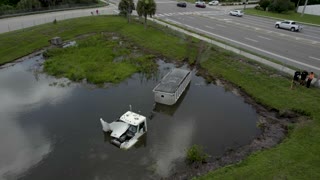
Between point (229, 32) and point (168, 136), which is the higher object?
point (229, 32)

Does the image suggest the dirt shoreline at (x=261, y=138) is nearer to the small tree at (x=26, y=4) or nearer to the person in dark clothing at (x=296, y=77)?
the person in dark clothing at (x=296, y=77)

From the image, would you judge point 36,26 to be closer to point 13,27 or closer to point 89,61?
point 13,27

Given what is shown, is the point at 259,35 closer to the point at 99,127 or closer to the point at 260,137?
the point at 260,137

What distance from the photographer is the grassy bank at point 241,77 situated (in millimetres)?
17969

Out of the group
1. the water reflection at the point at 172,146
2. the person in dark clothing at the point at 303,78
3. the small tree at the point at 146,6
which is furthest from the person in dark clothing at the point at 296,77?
the small tree at the point at 146,6

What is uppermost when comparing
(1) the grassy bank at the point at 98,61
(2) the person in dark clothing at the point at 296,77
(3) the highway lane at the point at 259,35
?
(3) the highway lane at the point at 259,35

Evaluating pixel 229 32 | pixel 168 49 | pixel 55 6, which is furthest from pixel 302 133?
pixel 55 6

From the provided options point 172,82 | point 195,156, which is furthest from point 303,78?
point 195,156

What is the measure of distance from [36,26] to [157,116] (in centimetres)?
3703

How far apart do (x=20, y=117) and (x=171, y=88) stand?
13431 millimetres

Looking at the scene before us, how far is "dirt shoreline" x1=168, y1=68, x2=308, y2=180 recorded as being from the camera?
1862 centimetres

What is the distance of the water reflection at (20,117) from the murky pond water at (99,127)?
0.07 m

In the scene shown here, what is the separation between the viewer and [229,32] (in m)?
48.4

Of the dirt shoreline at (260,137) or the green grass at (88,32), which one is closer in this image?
the dirt shoreline at (260,137)
